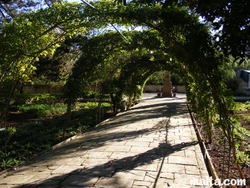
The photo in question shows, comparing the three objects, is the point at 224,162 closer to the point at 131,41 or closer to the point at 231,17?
the point at 231,17

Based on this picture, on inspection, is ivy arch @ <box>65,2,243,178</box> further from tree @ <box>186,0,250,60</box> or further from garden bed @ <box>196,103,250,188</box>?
tree @ <box>186,0,250,60</box>

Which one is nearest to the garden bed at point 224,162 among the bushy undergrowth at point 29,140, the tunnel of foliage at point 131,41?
the tunnel of foliage at point 131,41

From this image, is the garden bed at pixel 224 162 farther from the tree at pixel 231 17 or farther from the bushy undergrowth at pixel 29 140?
the bushy undergrowth at pixel 29 140

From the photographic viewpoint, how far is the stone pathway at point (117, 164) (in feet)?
10.7

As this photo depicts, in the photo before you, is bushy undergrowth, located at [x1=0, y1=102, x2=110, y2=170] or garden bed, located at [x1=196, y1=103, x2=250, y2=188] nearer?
garden bed, located at [x1=196, y1=103, x2=250, y2=188]

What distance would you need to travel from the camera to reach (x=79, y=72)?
20.6 feet

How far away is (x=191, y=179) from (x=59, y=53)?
16.4m

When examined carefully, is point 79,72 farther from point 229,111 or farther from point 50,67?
point 50,67

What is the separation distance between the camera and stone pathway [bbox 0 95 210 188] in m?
3.25

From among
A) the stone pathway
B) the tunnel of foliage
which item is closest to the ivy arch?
the tunnel of foliage

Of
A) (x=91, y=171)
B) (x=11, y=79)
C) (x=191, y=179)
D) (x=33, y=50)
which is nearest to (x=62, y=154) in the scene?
(x=91, y=171)

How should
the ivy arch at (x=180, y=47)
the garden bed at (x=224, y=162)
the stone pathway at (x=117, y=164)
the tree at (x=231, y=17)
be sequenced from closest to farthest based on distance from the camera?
the tree at (x=231, y=17), the stone pathway at (x=117, y=164), the garden bed at (x=224, y=162), the ivy arch at (x=180, y=47)

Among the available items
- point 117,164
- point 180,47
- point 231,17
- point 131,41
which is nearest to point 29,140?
point 117,164

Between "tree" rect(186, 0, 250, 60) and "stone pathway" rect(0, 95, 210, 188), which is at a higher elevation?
"tree" rect(186, 0, 250, 60)
